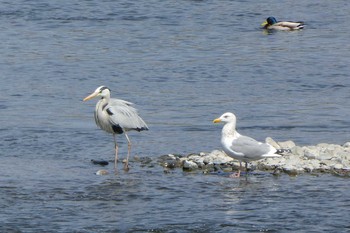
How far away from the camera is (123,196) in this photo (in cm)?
1564

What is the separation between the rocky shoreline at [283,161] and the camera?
17.0m

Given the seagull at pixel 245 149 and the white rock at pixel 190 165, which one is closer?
the seagull at pixel 245 149

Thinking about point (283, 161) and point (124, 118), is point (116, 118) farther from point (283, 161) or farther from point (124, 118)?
point (283, 161)

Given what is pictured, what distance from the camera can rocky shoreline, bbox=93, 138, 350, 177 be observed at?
1698 cm

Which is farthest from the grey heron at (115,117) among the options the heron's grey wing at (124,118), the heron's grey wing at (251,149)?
the heron's grey wing at (251,149)

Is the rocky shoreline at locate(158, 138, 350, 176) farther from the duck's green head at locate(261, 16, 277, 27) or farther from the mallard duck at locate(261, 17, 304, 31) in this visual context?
the duck's green head at locate(261, 16, 277, 27)

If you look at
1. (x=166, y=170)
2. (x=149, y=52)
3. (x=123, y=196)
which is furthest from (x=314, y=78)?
(x=123, y=196)

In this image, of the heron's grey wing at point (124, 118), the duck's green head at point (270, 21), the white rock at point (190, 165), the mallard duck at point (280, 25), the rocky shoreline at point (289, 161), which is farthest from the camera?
the duck's green head at point (270, 21)

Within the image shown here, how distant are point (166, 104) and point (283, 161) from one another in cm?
690

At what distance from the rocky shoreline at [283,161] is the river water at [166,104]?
1.21 feet

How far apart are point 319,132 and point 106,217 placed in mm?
7501

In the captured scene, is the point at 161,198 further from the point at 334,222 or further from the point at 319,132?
the point at 319,132

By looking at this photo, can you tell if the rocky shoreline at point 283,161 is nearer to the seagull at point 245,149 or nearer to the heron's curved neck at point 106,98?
the seagull at point 245,149

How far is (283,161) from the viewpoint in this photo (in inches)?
685
